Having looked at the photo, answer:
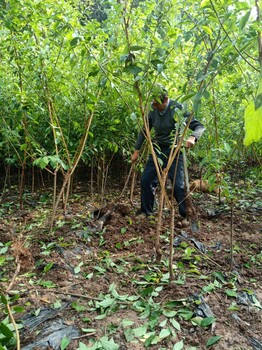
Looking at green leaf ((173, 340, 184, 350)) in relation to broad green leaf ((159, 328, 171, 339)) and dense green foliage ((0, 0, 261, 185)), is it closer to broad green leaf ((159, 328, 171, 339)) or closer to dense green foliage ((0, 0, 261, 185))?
broad green leaf ((159, 328, 171, 339))

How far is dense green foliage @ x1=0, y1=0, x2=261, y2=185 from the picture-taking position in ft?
6.41

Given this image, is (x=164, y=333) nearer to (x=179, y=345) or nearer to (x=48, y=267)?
(x=179, y=345)

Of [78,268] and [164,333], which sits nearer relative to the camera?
[164,333]

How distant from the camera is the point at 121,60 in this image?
190 cm

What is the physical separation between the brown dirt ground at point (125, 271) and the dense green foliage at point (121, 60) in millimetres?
739

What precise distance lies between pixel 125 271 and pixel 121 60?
1522 millimetres

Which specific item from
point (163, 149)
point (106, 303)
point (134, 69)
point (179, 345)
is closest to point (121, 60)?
point (134, 69)

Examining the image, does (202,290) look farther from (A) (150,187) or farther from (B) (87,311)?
(A) (150,187)

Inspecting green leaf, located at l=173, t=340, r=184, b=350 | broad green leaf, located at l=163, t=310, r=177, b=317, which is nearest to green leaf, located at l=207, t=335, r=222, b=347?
green leaf, located at l=173, t=340, r=184, b=350

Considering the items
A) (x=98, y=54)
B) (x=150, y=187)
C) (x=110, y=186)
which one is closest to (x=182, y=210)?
(x=150, y=187)

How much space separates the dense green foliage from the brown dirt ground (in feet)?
2.43

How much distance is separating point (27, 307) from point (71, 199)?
300 cm

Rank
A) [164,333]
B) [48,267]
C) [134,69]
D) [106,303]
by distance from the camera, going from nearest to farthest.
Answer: [164,333] < [134,69] < [106,303] < [48,267]

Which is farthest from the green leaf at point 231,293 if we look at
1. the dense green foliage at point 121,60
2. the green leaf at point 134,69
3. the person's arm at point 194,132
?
the green leaf at point 134,69
